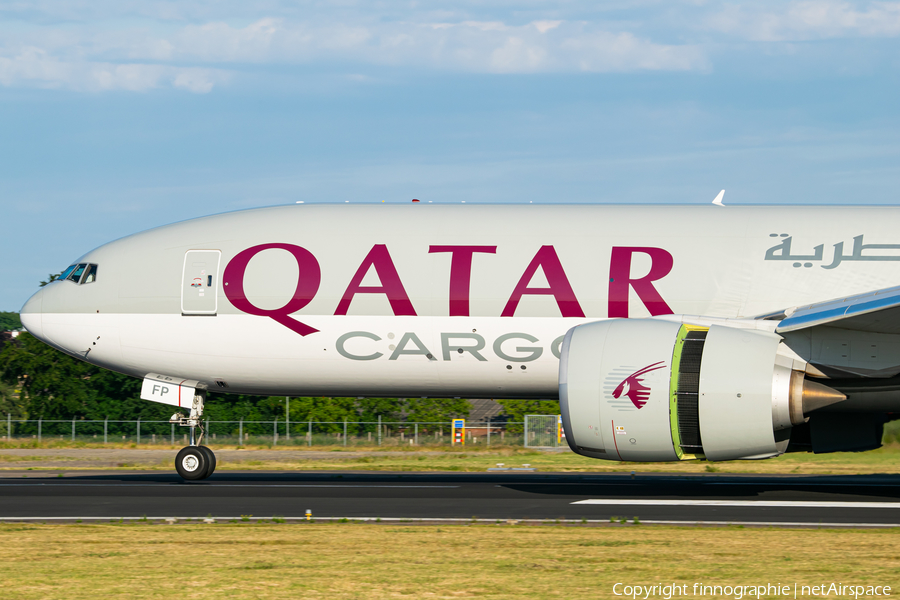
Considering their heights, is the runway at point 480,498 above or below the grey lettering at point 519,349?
below

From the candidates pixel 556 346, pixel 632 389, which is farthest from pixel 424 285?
pixel 632 389

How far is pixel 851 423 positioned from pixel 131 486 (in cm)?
1271

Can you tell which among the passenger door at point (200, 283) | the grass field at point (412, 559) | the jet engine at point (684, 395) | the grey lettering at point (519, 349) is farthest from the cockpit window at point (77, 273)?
the jet engine at point (684, 395)

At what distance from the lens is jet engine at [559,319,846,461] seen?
13.9 m

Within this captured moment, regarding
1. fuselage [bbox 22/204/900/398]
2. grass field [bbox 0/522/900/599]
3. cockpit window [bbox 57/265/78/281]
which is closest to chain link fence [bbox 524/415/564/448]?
fuselage [bbox 22/204/900/398]

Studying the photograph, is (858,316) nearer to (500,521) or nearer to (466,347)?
(500,521)

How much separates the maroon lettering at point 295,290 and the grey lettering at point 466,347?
2.39 metres

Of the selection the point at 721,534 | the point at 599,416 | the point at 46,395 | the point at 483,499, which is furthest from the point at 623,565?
the point at 46,395

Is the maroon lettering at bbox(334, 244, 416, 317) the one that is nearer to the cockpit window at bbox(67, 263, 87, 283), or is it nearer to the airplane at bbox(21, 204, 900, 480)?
the airplane at bbox(21, 204, 900, 480)

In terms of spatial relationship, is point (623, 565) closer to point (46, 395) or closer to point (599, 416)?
point (599, 416)

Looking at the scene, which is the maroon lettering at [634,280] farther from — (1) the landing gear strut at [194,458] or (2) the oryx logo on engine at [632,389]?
(1) the landing gear strut at [194,458]

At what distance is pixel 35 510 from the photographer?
47.0ft

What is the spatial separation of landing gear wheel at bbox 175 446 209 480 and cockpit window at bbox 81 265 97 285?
3.75m

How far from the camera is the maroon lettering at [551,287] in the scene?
17.0 metres
